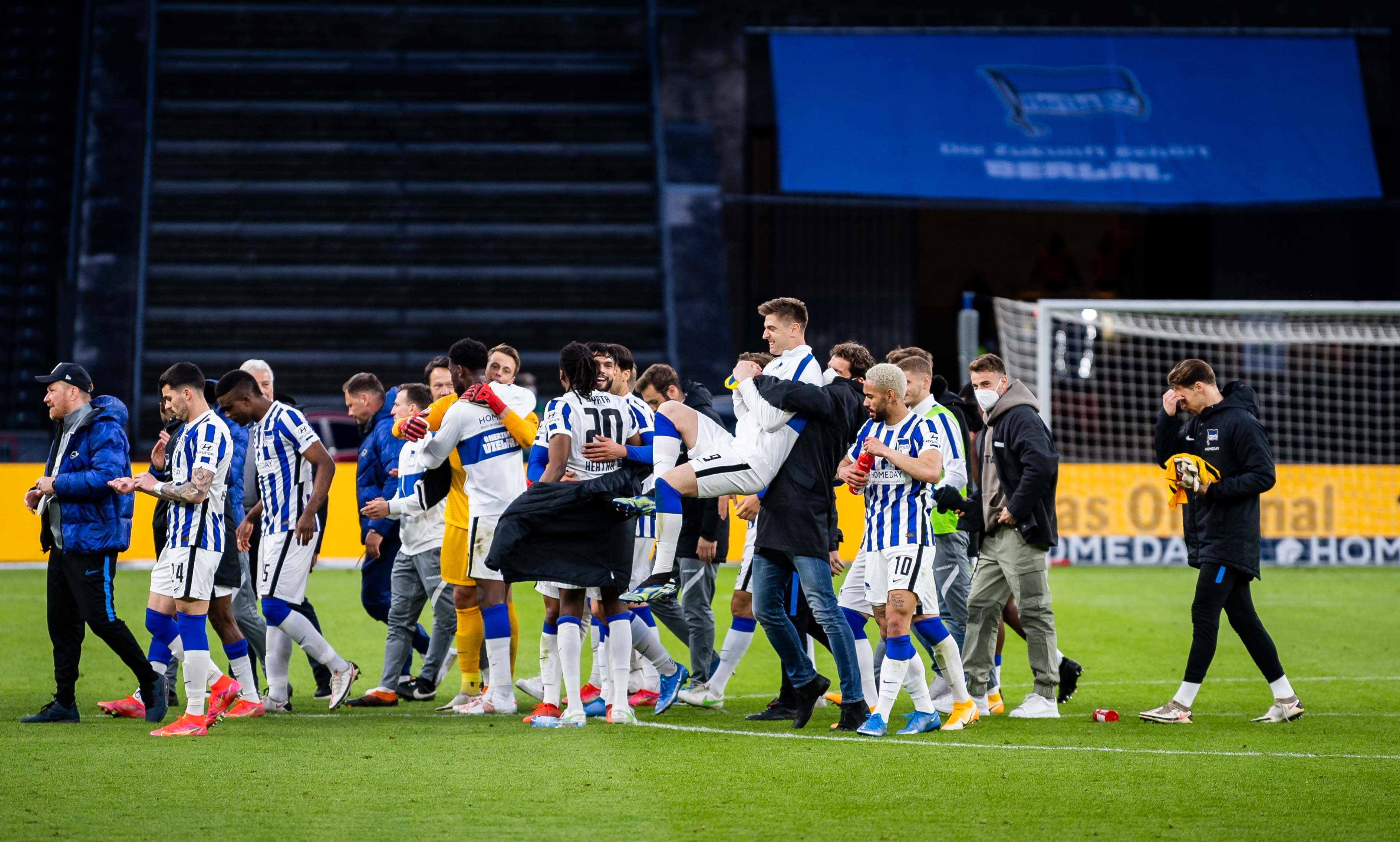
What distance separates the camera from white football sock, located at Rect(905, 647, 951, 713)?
8102 millimetres

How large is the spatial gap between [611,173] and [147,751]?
69.4 ft

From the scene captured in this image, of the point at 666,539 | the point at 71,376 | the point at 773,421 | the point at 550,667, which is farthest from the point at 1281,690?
the point at 71,376

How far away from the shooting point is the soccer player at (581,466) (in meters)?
8.43

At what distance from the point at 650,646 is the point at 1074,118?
19.6 meters

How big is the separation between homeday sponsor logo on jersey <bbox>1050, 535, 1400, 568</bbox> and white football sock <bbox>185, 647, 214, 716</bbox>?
504 inches

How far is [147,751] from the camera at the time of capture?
7.63 meters

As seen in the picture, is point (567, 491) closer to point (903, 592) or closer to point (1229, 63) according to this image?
point (903, 592)

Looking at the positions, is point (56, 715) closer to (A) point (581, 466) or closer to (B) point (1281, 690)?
(A) point (581, 466)

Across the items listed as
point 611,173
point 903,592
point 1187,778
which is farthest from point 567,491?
point 611,173

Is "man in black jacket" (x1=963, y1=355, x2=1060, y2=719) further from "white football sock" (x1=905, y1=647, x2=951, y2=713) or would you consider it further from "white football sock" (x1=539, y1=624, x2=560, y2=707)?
"white football sock" (x1=539, y1=624, x2=560, y2=707)

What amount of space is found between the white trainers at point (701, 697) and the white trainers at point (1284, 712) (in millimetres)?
3134

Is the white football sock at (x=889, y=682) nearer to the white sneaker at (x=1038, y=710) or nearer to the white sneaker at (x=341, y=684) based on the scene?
the white sneaker at (x=1038, y=710)

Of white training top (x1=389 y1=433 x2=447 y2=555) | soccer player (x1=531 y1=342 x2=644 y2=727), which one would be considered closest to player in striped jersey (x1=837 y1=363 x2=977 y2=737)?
soccer player (x1=531 y1=342 x2=644 y2=727)

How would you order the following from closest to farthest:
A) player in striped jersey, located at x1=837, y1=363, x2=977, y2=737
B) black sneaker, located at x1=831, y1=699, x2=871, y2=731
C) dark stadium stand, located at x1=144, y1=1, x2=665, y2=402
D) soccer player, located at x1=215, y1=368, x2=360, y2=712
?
player in striped jersey, located at x1=837, y1=363, x2=977, y2=737, black sneaker, located at x1=831, y1=699, x2=871, y2=731, soccer player, located at x1=215, y1=368, x2=360, y2=712, dark stadium stand, located at x1=144, y1=1, x2=665, y2=402
